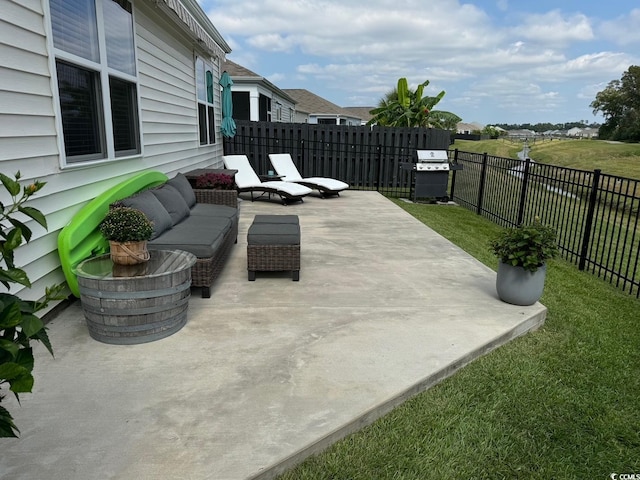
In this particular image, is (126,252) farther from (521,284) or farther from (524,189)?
(524,189)

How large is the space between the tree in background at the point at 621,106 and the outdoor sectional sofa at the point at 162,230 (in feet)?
198

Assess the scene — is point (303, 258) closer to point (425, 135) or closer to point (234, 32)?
point (425, 135)

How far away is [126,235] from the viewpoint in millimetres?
2994

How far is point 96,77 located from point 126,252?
78.1 inches

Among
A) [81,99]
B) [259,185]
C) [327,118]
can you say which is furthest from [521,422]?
[327,118]

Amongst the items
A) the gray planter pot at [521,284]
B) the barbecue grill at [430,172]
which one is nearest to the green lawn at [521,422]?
the gray planter pot at [521,284]

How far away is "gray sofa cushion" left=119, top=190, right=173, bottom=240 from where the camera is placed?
12.3ft

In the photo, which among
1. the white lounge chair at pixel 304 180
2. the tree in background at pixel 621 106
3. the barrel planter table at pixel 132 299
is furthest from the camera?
the tree in background at pixel 621 106

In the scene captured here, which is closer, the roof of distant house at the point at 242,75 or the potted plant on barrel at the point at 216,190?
the potted plant on barrel at the point at 216,190

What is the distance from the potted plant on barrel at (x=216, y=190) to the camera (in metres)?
5.89

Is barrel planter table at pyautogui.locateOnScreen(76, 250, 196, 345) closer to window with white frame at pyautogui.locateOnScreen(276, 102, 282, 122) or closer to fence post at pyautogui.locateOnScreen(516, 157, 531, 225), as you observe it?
fence post at pyautogui.locateOnScreen(516, 157, 531, 225)

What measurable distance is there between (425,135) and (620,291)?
29.7ft

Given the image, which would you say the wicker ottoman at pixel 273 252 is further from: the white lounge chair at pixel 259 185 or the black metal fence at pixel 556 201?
the white lounge chair at pixel 259 185

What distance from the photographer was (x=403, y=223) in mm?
7227
